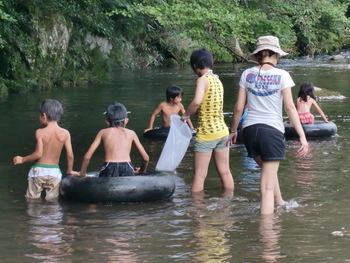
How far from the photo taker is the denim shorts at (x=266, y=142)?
7.36 meters

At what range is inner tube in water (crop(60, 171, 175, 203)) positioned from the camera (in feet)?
27.7

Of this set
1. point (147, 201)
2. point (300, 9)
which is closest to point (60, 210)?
point (147, 201)

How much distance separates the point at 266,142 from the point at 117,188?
1.91 metres

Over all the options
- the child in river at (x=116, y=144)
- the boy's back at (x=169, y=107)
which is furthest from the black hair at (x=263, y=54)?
the boy's back at (x=169, y=107)

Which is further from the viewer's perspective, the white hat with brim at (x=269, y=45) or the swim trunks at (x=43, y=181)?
the swim trunks at (x=43, y=181)

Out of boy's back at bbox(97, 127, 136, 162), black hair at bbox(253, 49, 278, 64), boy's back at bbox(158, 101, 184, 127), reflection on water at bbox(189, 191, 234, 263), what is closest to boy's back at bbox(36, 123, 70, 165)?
boy's back at bbox(97, 127, 136, 162)

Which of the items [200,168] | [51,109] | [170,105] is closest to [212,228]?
[200,168]

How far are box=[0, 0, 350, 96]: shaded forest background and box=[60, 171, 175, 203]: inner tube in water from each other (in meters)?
7.87

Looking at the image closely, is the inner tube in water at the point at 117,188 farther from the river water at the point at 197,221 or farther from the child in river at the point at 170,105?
the child in river at the point at 170,105

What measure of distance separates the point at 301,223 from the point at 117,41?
76.1 ft

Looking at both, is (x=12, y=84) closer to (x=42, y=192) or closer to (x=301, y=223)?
(x=42, y=192)

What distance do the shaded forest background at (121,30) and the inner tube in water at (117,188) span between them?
310 inches

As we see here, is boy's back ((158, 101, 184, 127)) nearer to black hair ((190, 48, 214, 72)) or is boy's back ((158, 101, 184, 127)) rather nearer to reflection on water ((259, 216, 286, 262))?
black hair ((190, 48, 214, 72))

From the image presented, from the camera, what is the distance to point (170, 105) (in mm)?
13125
